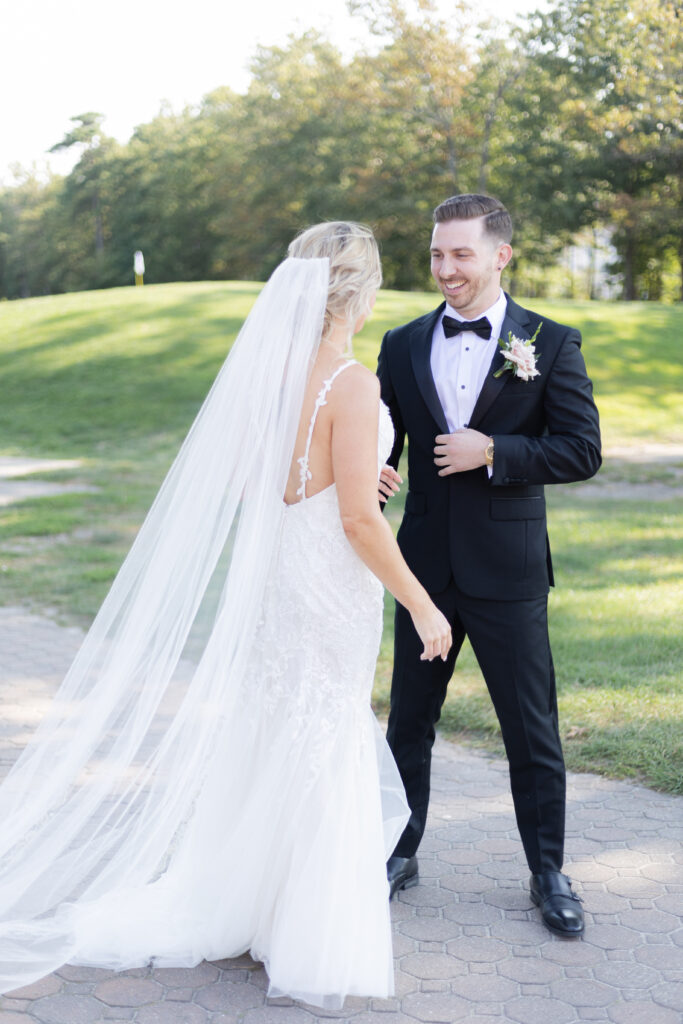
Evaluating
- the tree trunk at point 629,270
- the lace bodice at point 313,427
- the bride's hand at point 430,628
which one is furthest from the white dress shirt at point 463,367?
the tree trunk at point 629,270

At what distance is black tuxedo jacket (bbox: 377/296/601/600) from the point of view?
3271mm

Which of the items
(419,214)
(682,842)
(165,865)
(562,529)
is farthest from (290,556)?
(419,214)

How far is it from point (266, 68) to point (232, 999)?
5852cm

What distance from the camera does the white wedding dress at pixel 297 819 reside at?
285 centimetres

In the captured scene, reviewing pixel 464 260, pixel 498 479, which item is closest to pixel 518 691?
pixel 498 479

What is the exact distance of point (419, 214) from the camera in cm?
4628

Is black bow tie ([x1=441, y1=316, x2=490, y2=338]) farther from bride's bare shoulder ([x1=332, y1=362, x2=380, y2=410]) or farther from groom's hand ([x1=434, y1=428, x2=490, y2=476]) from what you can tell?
bride's bare shoulder ([x1=332, y1=362, x2=380, y2=410])

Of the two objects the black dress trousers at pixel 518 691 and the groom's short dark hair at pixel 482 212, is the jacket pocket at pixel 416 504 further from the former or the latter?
the groom's short dark hair at pixel 482 212

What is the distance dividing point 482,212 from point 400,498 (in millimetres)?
9190

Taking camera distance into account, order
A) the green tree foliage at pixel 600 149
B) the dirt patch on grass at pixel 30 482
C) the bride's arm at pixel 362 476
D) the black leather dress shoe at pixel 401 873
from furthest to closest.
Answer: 1. the green tree foliage at pixel 600 149
2. the dirt patch on grass at pixel 30 482
3. the black leather dress shoe at pixel 401 873
4. the bride's arm at pixel 362 476

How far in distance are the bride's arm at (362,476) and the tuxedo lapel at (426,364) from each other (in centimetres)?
54

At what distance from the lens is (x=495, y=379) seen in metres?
3.32

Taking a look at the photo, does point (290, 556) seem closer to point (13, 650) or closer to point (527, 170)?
point (13, 650)

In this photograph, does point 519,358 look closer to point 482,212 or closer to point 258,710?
point 482,212
